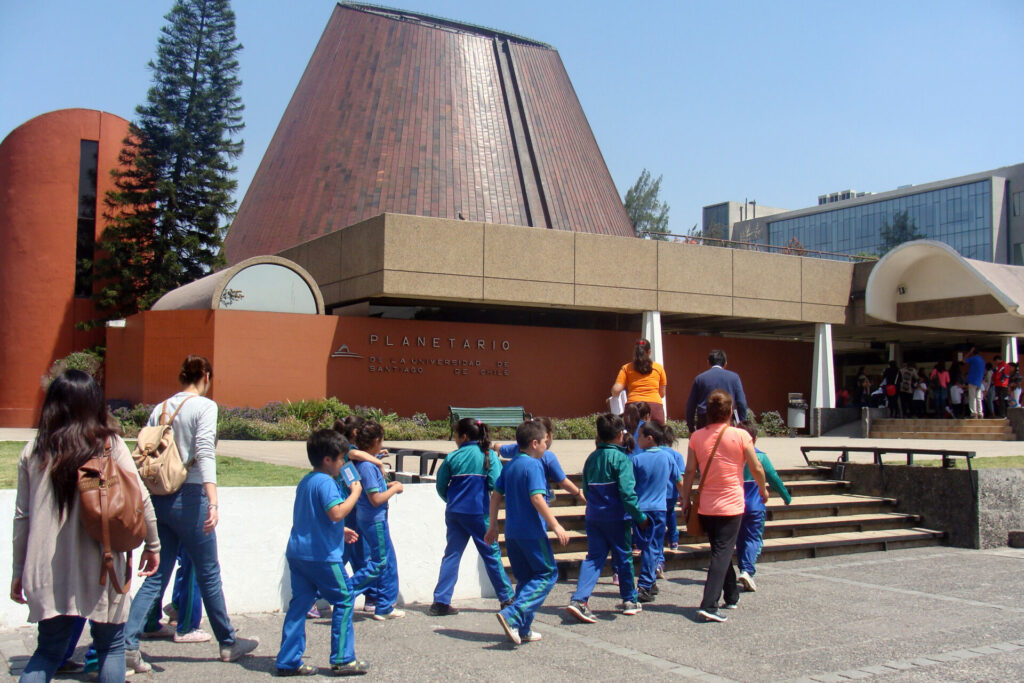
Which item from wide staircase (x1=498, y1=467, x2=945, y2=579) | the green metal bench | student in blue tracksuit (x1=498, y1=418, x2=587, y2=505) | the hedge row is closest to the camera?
student in blue tracksuit (x1=498, y1=418, x2=587, y2=505)

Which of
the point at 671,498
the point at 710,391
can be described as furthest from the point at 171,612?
the point at 710,391

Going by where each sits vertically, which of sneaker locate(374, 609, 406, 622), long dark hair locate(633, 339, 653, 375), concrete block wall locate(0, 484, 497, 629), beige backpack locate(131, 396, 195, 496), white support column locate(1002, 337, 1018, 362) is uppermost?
white support column locate(1002, 337, 1018, 362)

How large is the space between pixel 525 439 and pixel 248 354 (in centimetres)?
1251

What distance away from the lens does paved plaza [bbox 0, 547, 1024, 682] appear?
4.69 m

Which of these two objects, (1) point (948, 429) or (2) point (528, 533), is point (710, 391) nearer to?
(2) point (528, 533)

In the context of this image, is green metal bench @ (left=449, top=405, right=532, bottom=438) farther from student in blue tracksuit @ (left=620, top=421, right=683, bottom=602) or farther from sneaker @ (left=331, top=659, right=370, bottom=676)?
sneaker @ (left=331, top=659, right=370, bottom=676)

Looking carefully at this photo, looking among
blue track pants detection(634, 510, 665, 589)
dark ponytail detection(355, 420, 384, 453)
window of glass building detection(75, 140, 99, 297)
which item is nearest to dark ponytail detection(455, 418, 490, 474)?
dark ponytail detection(355, 420, 384, 453)

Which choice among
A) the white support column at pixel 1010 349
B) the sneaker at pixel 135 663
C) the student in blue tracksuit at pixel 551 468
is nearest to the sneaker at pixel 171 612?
the sneaker at pixel 135 663

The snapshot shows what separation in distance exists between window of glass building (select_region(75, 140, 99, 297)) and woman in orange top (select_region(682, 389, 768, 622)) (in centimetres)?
2093

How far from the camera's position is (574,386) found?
66.8 feet

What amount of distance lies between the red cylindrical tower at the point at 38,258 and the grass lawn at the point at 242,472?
1315 centimetres

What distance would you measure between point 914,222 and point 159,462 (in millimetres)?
75709

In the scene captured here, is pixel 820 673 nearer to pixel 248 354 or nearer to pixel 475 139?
pixel 248 354

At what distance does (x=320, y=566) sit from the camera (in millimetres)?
4523
